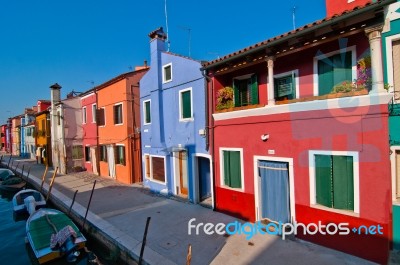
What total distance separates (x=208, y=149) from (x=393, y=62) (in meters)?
7.45

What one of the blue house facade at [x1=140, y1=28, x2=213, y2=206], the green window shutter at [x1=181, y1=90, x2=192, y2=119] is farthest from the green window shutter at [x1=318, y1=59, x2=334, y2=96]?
the green window shutter at [x1=181, y1=90, x2=192, y2=119]

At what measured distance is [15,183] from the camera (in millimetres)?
21828

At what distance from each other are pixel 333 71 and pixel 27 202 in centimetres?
1839

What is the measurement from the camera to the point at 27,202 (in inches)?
586

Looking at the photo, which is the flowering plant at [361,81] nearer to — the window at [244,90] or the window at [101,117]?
the window at [244,90]

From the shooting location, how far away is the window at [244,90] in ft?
32.8

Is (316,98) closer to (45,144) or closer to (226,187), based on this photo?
(226,187)

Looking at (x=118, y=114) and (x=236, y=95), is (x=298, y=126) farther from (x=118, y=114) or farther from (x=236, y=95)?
(x=118, y=114)

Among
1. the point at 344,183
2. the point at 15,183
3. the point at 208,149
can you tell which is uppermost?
the point at 208,149

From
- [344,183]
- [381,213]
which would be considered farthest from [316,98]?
[381,213]

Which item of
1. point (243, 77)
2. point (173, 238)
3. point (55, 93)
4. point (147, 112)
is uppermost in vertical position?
point (55, 93)

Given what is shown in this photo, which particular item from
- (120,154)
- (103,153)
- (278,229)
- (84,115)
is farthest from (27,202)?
(278,229)

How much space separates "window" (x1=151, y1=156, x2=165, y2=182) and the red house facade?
500cm

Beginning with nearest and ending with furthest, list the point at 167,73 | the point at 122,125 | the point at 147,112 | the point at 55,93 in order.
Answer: the point at 167,73 < the point at 147,112 < the point at 122,125 < the point at 55,93
